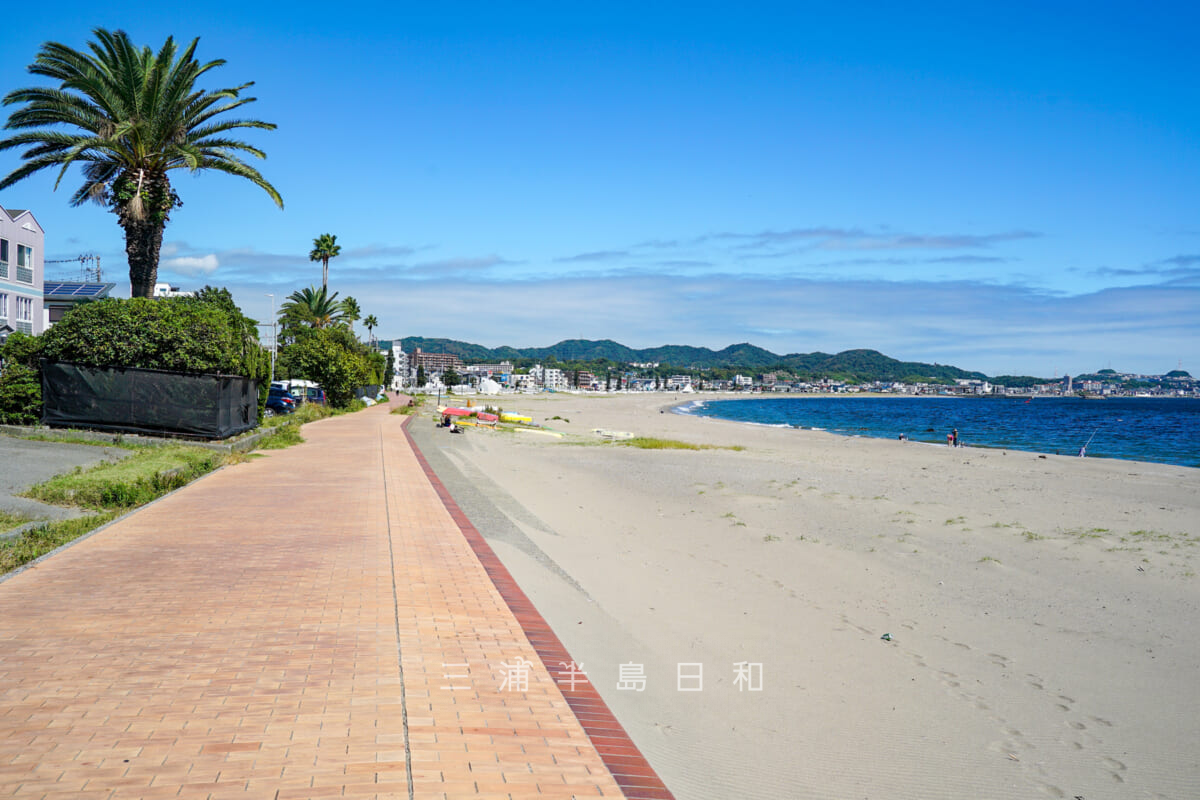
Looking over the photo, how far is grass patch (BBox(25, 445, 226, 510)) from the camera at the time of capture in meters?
10.6

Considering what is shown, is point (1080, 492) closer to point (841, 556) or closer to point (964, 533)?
point (964, 533)

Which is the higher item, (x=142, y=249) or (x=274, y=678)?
(x=142, y=249)

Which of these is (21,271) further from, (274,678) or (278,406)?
(274,678)

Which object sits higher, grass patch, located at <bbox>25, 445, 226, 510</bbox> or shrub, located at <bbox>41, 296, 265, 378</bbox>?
shrub, located at <bbox>41, 296, 265, 378</bbox>

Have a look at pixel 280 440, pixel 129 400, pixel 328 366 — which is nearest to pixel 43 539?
pixel 129 400

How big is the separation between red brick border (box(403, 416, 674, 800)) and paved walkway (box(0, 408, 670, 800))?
0.22 ft

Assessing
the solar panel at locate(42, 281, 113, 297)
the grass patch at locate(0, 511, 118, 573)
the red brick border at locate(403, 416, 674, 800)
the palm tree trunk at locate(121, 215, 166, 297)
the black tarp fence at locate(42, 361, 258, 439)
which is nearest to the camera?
the red brick border at locate(403, 416, 674, 800)

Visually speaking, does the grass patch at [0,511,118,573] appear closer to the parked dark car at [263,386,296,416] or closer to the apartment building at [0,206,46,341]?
the parked dark car at [263,386,296,416]

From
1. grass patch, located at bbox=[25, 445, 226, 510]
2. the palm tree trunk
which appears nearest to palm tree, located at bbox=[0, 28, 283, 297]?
the palm tree trunk

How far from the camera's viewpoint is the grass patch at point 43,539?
7.25m

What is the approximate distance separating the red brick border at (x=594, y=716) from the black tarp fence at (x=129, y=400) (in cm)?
1305

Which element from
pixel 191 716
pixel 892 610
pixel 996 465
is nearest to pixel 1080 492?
pixel 996 465

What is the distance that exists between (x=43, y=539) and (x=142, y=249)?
12.8 meters

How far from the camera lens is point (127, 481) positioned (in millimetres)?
11891
